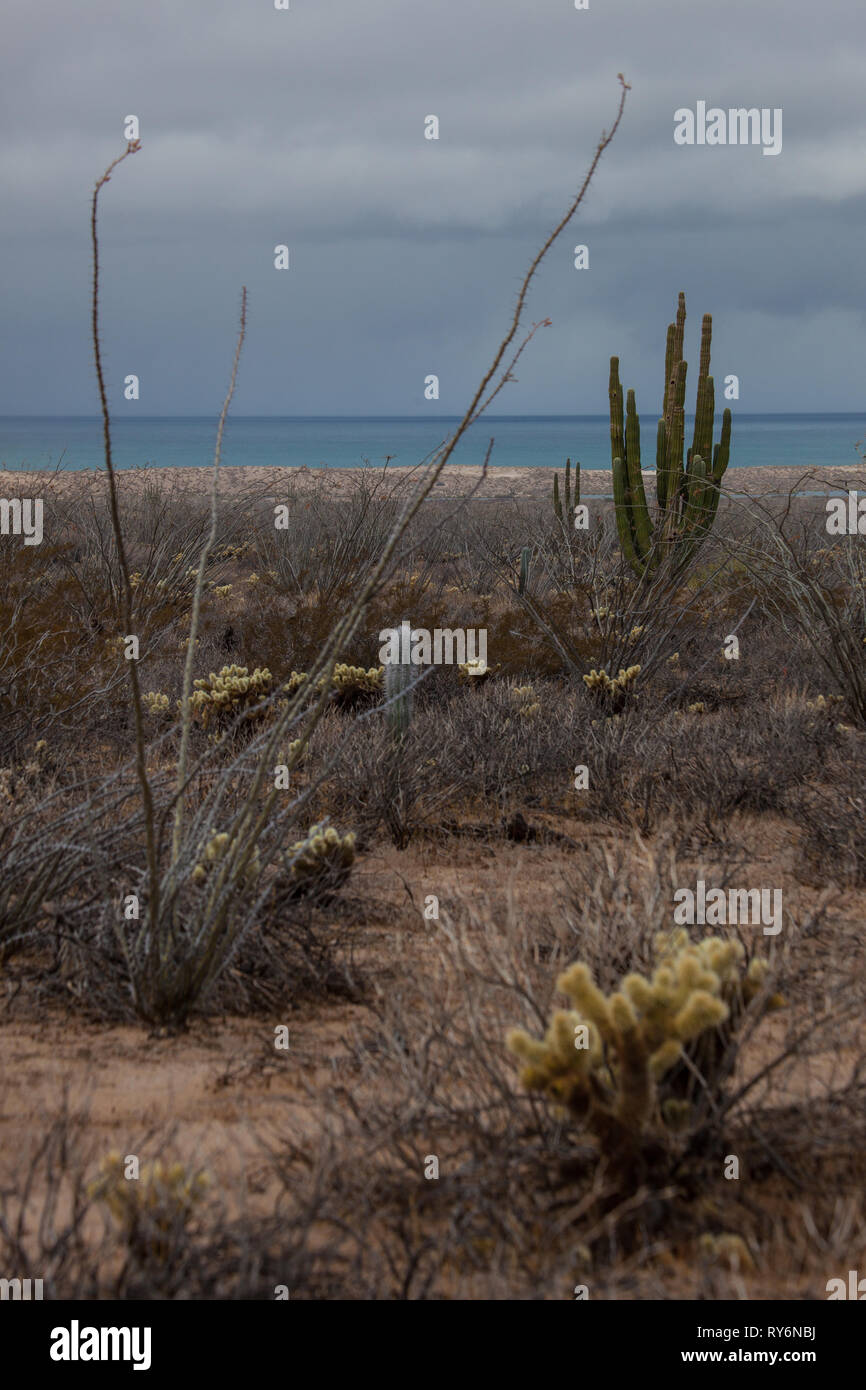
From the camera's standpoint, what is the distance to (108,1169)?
7.04 ft

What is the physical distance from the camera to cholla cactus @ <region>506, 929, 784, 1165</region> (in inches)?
81.0

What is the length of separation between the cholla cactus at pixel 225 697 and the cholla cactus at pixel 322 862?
248 centimetres

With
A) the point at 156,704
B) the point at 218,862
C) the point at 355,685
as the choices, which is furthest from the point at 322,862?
the point at 355,685

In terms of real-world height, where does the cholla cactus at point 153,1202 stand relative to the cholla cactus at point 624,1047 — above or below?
below

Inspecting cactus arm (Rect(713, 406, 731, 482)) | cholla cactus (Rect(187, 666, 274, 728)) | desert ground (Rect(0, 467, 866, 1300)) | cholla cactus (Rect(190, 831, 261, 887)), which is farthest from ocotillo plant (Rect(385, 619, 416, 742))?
cactus arm (Rect(713, 406, 731, 482))

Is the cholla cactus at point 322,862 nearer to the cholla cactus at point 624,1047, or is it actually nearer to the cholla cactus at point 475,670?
the cholla cactus at point 624,1047

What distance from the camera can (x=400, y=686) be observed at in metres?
6.15

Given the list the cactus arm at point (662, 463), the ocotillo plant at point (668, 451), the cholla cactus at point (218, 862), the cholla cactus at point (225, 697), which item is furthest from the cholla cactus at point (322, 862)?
the cactus arm at point (662, 463)

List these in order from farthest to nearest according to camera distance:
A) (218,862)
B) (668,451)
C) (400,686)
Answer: (668,451) → (400,686) → (218,862)

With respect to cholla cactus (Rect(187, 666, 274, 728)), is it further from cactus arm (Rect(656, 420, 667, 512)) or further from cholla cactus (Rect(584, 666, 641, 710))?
cactus arm (Rect(656, 420, 667, 512))

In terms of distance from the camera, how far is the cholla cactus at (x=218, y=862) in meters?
3.47

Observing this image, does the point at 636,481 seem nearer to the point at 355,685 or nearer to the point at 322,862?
the point at 355,685

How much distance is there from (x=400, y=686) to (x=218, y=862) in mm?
2771

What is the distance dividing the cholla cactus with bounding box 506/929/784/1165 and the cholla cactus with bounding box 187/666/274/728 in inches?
179
